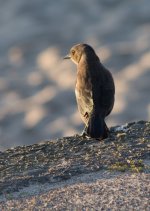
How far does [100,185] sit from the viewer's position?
6.85 m

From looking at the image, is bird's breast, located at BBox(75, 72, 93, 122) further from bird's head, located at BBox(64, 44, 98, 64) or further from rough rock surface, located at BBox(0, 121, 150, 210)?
bird's head, located at BBox(64, 44, 98, 64)

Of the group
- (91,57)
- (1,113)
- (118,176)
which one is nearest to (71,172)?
(118,176)

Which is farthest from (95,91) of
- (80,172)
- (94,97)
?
(80,172)

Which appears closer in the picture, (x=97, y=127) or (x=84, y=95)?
(x=97, y=127)

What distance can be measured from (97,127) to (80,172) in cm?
169

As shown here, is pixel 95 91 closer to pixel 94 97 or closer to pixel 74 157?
pixel 94 97

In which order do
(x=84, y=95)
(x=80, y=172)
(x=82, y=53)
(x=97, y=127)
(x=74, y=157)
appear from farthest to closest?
(x=82, y=53) → (x=84, y=95) → (x=97, y=127) → (x=74, y=157) → (x=80, y=172)

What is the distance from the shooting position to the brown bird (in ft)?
29.6

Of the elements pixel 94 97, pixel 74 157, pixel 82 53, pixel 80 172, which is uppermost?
pixel 82 53

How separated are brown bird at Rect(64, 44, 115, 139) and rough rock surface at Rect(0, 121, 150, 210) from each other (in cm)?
30

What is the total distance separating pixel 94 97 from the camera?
9406 mm

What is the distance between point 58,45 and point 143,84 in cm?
247

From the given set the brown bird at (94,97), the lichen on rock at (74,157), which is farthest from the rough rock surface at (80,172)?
the brown bird at (94,97)

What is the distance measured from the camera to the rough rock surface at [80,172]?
21.7 feet
